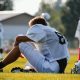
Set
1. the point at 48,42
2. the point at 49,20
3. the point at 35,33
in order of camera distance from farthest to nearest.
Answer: the point at 49,20 → the point at 48,42 → the point at 35,33

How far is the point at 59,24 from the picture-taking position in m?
110

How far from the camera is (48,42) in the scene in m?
10.5

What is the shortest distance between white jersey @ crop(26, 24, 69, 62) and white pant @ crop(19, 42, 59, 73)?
0.36 ft

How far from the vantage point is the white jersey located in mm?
10211

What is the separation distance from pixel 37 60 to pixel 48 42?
50cm

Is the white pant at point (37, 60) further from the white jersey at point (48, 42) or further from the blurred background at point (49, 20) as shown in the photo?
the blurred background at point (49, 20)

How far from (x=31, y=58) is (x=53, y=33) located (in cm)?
72

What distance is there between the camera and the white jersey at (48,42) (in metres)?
10.2

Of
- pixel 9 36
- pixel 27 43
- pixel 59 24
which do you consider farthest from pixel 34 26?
pixel 59 24

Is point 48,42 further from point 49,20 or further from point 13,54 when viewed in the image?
point 49,20

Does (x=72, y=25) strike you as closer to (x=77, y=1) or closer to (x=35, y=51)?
(x=77, y=1)

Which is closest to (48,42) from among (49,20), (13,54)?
(13,54)

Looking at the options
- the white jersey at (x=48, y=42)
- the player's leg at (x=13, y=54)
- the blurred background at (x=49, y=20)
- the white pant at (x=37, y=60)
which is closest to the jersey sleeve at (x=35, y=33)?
the white jersey at (x=48, y=42)

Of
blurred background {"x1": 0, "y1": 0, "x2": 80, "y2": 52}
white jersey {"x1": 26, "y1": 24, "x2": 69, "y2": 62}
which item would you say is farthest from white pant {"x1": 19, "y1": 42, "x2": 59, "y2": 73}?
blurred background {"x1": 0, "y1": 0, "x2": 80, "y2": 52}
